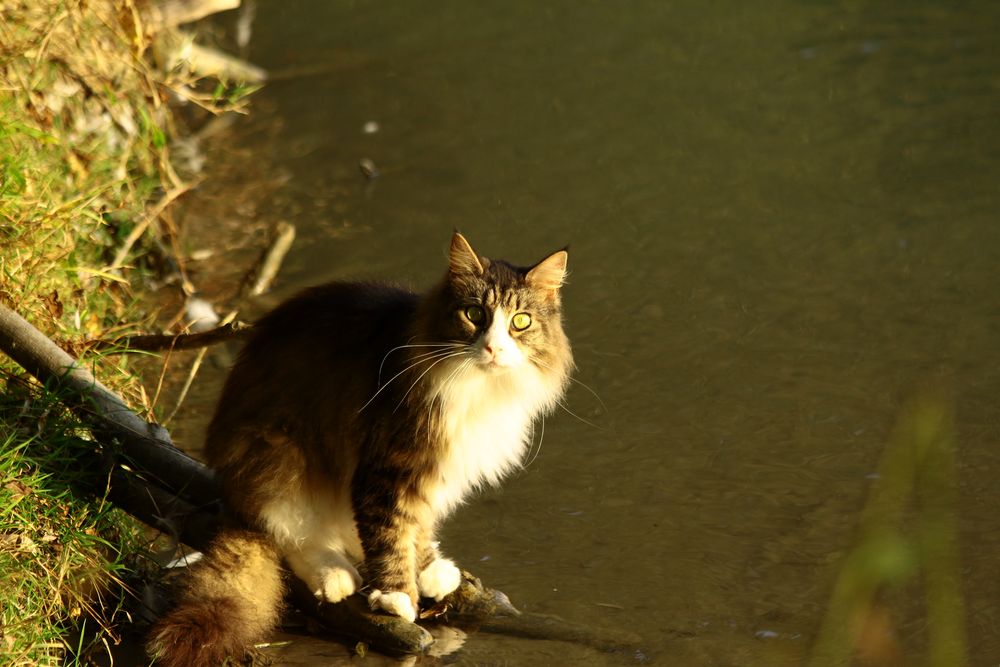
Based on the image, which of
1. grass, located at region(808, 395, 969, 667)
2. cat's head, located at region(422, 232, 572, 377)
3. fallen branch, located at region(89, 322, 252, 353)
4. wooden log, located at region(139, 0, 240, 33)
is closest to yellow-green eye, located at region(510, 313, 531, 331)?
cat's head, located at region(422, 232, 572, 377)

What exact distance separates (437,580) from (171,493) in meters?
0.94

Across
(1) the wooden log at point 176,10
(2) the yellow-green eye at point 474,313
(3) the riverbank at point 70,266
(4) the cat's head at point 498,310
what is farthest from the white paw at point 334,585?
(1) the wooden log at point 176,10

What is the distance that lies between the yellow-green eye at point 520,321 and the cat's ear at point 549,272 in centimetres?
10

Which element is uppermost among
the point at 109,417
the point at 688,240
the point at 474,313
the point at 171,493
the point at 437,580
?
the point at 474,313

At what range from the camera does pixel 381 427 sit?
341 centimetres

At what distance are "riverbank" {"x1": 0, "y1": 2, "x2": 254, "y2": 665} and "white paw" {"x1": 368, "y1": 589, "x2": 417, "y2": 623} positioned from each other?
74cm

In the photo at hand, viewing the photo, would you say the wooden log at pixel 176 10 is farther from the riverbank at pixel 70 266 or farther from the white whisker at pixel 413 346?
the white whisker at pixel 413 346

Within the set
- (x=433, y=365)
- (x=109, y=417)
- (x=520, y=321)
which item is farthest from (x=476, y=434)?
(x=109, y=417)

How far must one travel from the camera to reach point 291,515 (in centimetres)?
341

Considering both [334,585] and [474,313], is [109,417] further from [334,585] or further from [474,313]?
[474,313]

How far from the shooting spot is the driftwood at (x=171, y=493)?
3492mm

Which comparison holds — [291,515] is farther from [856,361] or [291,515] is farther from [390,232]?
[390,232]

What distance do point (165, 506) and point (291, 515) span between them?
19.2 inches

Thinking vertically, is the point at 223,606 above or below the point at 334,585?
above
